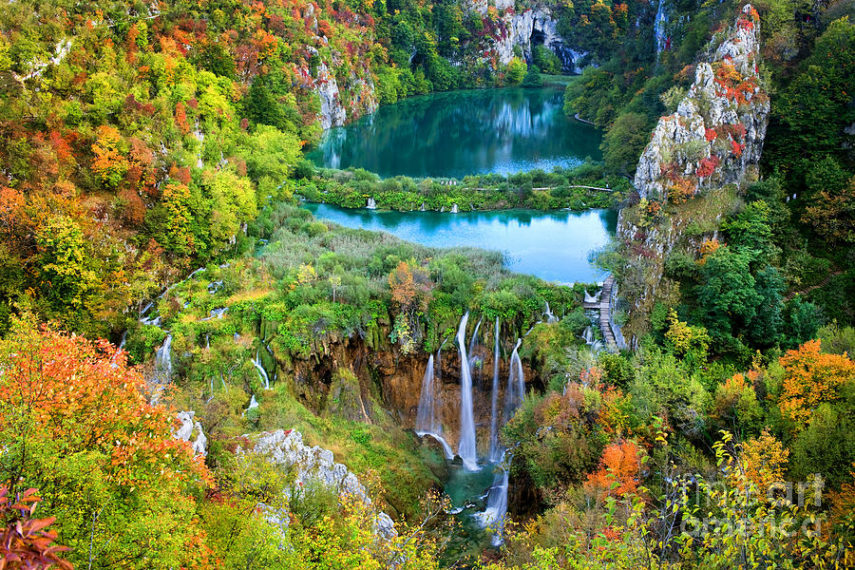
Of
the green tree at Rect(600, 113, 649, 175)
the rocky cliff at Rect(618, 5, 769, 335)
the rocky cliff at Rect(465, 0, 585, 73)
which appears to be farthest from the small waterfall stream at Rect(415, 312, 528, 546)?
the rocky cliff at Rect(465, 0, 585, 73)

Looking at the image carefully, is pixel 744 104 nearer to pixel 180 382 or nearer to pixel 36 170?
pixel 180 382

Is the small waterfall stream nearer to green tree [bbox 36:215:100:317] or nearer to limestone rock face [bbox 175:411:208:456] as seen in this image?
limestone rock face [bbox 175:411:208:456]

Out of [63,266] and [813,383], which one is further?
[63,266]

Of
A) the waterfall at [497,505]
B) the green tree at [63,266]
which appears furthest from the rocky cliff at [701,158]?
the green tree at [63,266]

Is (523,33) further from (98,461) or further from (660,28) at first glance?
(98,461)

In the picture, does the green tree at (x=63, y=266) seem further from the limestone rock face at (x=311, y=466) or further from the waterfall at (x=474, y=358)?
the waterfall at (x=474, y=358)

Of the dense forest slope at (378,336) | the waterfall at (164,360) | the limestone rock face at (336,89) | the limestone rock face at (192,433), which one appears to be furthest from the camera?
the limestone rock face at (336,89)

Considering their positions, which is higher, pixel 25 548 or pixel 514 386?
pixel 25 548
